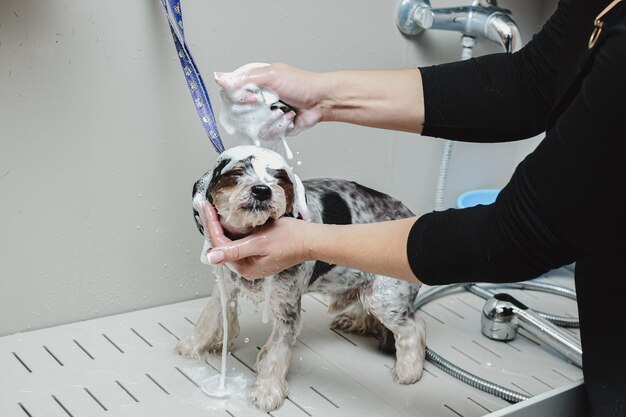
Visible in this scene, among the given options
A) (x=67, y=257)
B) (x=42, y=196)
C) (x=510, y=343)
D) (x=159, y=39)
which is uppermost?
(x=159, y=39)

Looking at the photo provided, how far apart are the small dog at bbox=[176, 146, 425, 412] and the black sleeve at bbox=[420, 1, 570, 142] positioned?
265mm

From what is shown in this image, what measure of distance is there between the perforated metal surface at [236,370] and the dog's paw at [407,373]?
2cm

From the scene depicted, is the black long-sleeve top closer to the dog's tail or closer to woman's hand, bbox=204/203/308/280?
woman's hand, bbox=204/203/308/280

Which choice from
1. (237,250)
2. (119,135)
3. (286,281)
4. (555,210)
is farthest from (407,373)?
(119,135)

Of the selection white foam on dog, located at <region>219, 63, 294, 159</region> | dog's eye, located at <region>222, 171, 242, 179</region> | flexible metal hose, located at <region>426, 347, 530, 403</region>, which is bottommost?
flexible metal hose, located at <region>426, 347, 530, 403</region>

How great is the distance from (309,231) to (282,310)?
317 mm

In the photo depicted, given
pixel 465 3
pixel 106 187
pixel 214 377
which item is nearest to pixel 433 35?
pixel 465 3

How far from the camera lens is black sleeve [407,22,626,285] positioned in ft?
2.95

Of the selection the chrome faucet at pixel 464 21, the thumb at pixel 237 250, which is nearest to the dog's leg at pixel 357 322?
the thumb at pixel 237 250

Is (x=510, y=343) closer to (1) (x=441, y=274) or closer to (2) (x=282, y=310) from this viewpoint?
(2) (x=282, y=310)

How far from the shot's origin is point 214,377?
146cm

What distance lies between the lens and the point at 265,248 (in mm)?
1159

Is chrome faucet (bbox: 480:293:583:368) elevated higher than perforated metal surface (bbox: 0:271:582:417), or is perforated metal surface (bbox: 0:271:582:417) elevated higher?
chrome faucet (bbox: 480:293:583:368)

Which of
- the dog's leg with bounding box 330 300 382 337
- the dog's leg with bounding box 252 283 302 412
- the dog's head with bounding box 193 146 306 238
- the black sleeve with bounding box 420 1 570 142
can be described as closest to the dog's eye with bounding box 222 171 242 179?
the dog's head with bounding box 193 146 306 238
